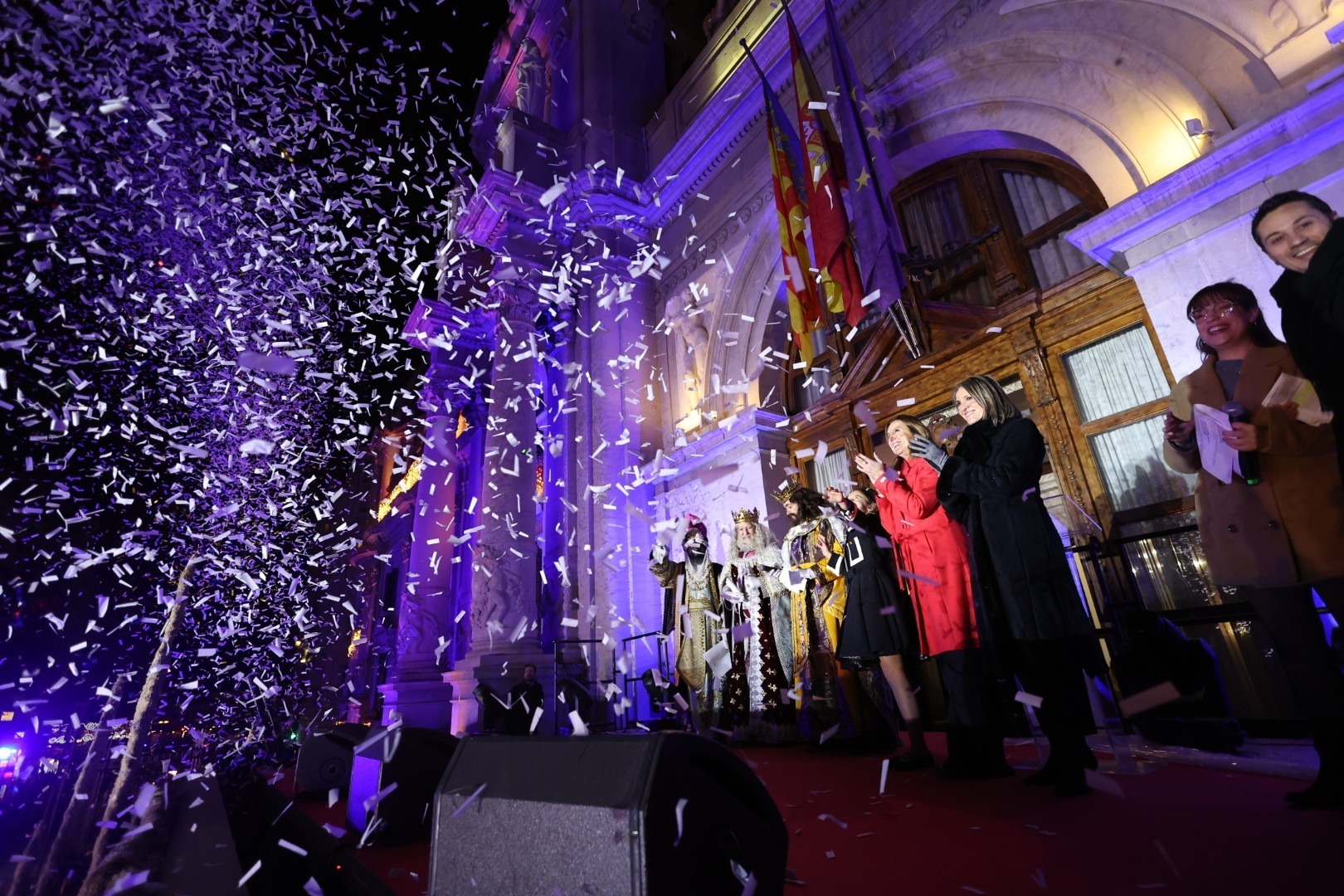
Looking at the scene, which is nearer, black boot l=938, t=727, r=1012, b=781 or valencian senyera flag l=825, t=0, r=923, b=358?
black boot l=938, t=727, r=1012, b=781

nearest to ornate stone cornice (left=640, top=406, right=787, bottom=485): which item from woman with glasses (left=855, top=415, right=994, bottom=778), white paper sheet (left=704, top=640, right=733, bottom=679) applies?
white paper sheet (left=704, top=640, right=733, bottom=679)

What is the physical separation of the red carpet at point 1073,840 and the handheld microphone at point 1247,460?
42.8 inches

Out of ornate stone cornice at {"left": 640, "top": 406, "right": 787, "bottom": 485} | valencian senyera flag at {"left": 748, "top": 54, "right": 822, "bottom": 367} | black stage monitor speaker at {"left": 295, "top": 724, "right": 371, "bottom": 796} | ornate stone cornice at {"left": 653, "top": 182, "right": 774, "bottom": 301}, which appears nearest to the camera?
black stage monitor speaker at {"left": 295, "top": 724, "right": 371, "bottom": 796}

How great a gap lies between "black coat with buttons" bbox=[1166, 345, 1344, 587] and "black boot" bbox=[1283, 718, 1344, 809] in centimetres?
45

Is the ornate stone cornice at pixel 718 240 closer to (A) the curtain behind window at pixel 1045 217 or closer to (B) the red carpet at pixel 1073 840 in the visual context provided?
(A) the curtain behind window at pixel 1045 217

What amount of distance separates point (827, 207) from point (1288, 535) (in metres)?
4.95

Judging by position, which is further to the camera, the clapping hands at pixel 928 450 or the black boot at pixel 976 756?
the black boot at pixel 976 756

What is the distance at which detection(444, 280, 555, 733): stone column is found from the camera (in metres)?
7.53

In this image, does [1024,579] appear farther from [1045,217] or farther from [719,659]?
[1045,217]

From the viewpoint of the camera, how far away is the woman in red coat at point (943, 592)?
8.92 ft

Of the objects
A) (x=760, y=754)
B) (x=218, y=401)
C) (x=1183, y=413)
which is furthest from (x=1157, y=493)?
(x=218, y=401)

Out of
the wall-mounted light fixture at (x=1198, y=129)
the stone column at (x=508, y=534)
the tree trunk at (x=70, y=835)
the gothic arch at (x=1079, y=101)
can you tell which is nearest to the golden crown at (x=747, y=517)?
the stone column at (x=508, y=534)

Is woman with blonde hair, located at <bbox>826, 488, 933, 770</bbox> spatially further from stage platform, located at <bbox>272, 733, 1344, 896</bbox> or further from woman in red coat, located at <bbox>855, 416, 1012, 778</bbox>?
stage platform, located at <bbox>272, 733, 1344, 896</bbox>

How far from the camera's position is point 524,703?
694 centimetres
